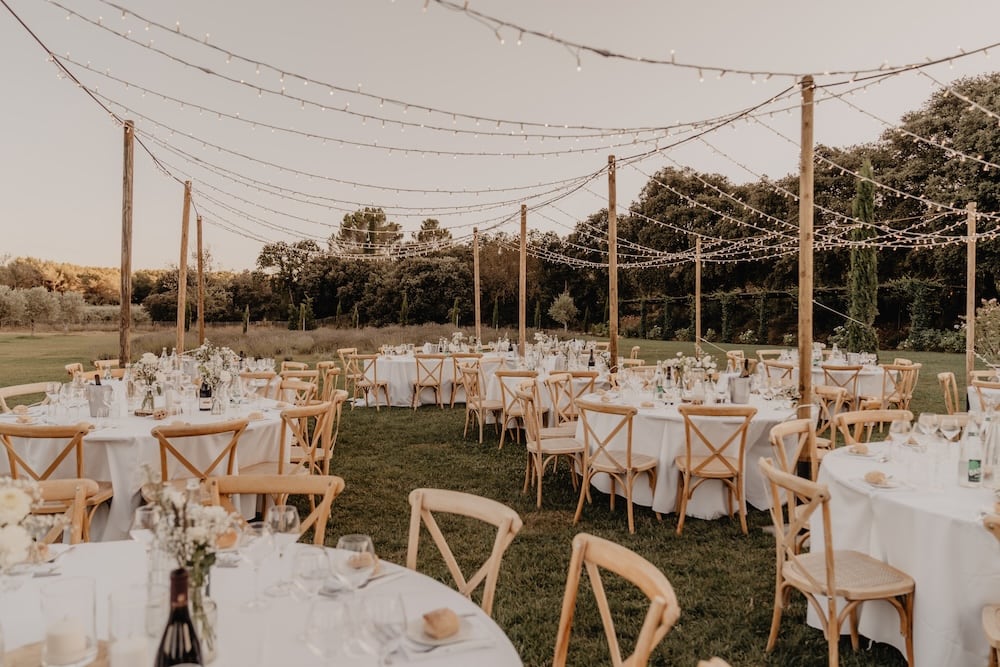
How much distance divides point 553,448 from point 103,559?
3.99 metres

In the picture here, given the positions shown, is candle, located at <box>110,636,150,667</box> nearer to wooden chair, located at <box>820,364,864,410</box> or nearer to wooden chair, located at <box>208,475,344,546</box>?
wooden chair, located at <box>208,475,344,546</box>

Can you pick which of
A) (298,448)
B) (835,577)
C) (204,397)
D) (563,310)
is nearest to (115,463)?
(204,397)

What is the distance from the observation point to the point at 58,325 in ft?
59.0

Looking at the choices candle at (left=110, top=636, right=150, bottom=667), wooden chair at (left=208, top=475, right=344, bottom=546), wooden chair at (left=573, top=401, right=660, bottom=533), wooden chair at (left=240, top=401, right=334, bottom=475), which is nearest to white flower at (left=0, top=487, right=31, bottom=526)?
candle at (left=110, top=636, right=150, bottom=667)

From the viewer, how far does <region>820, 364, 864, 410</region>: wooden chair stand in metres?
8.62

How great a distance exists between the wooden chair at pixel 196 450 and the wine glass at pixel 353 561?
2.59m

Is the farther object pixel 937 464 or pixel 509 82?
pixel 509 82

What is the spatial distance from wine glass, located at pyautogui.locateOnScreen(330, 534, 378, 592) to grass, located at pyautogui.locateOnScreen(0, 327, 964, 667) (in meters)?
1.84

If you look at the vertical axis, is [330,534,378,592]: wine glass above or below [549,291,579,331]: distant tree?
below

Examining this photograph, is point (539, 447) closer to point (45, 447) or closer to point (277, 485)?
point (277, 485)

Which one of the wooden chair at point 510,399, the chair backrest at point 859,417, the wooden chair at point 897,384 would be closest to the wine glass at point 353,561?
the chair backrest at point 859,417

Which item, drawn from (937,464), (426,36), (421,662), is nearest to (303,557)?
(421,662)

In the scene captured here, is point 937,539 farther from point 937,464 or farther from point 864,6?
point 864,6

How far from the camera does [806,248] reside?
4.79 metres
